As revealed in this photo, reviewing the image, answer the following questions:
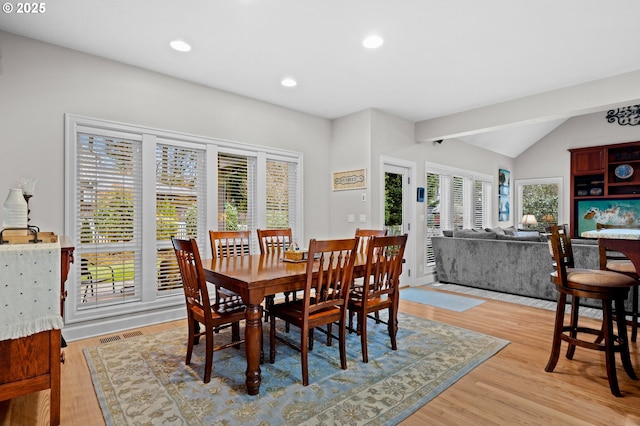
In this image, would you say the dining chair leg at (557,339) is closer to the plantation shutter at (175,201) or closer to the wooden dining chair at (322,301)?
the wooden dining chair at (322,301)

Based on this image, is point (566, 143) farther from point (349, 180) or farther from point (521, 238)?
point (349, 180)

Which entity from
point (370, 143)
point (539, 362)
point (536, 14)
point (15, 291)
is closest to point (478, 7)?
point (536, 14)

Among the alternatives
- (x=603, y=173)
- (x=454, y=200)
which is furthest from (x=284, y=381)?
(x=603, y=173)

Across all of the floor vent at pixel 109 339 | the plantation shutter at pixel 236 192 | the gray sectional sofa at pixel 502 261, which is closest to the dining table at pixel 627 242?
the gray sectional sofa at pixel 502 261

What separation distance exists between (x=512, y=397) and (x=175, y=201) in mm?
3513

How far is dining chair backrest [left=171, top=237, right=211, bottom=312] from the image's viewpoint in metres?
2.11

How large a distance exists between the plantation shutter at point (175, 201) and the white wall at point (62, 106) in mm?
Answer: 300

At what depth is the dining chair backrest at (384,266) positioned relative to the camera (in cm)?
248

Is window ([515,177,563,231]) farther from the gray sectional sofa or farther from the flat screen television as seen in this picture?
the gray sectional sofa

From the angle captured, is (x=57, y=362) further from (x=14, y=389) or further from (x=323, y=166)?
(x=323, y=166)

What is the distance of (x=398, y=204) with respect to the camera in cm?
528

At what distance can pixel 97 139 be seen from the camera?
3.21 m

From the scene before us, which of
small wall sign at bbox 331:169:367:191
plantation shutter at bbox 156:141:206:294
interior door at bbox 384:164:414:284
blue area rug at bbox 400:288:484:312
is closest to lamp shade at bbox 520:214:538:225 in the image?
interior door at bbox 384:164:414:284

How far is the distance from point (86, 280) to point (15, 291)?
6.11 ft
